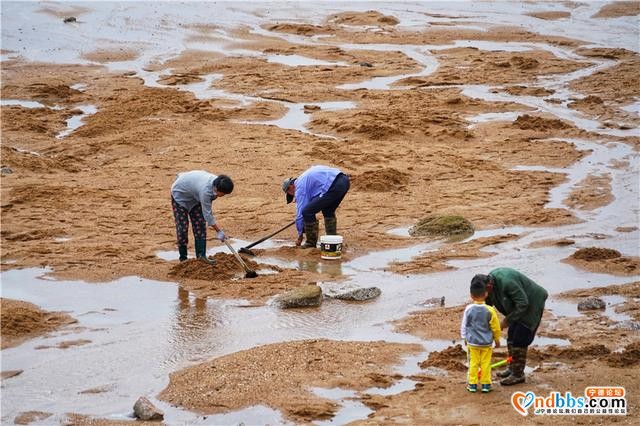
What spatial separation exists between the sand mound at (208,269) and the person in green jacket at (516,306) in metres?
4.56

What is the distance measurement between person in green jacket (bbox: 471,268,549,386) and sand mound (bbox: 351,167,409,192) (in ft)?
27.2

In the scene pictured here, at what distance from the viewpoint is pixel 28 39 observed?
98.5 feet

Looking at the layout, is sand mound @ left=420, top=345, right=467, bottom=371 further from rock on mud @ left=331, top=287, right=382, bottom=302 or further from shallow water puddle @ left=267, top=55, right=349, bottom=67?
shallow water puddle @ left=267, top=55, right=349, bottom=67

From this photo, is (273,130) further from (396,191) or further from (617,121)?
(617,121)

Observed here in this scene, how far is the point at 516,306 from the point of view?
7902 millimetres

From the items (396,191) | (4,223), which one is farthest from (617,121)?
(4,223)

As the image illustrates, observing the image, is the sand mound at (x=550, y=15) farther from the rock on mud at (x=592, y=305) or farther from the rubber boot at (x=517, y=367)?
the rubber boot at (x=517, y=367)

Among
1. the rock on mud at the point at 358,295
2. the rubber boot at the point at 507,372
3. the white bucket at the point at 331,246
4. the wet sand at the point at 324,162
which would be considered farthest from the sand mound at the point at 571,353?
the white bucket at the point at 331,246

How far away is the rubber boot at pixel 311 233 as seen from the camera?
1295cm

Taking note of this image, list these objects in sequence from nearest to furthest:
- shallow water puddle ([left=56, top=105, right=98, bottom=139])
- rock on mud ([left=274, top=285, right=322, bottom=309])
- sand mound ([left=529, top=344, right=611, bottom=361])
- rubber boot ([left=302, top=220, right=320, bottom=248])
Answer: sand mound ([left=529, top=344, right=611, bottom=361])
rock on mud ([left=274, top=285, right=322, bottom=309])
rubber boot ([left=302, top=220, right=320, bottom=248])
shallow water puddle ([left=56, top=105, right=98, bottom=139])

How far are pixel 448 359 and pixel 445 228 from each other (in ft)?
16.8

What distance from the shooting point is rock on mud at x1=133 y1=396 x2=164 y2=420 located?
7.65m

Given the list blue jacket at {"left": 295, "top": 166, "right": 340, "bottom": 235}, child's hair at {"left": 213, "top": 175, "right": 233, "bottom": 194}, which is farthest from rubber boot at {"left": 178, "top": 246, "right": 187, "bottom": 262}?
blue jacket at {"left": 295, "top": 166, "right": 340, "bottom": 235}

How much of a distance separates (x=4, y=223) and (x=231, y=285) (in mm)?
4470
